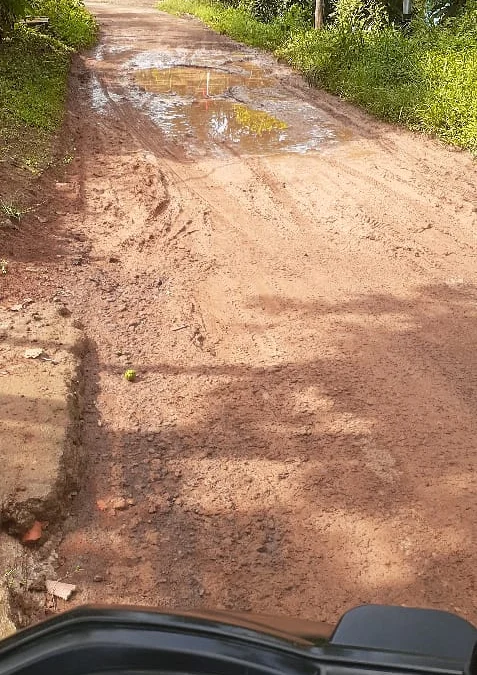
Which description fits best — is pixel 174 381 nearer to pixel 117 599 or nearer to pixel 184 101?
pixel 117 599

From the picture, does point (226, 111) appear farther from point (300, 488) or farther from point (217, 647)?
point (217, 647)

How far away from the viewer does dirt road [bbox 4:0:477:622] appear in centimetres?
295

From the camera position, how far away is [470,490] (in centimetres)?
330

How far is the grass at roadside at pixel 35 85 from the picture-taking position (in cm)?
780

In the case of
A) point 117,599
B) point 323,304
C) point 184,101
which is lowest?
point 117,599

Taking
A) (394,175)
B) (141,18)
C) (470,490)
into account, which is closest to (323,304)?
(470,490)

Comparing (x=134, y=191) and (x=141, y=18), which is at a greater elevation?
(x=141, y=18)

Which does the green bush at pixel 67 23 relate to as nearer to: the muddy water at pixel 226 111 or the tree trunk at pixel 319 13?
the muddy water at pixel 226 111

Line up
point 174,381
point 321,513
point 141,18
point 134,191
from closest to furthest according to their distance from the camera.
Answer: point 321,513 → point 174,381 → point 134,191 → point 141,18

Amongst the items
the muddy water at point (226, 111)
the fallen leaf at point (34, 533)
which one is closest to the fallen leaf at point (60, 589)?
the fallen leaf at point (34, 533)

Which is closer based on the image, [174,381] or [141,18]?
[174,381]

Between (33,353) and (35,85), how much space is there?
7.83m

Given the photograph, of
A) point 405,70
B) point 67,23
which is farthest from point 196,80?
point 67,23

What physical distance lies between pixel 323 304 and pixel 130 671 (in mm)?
4264
